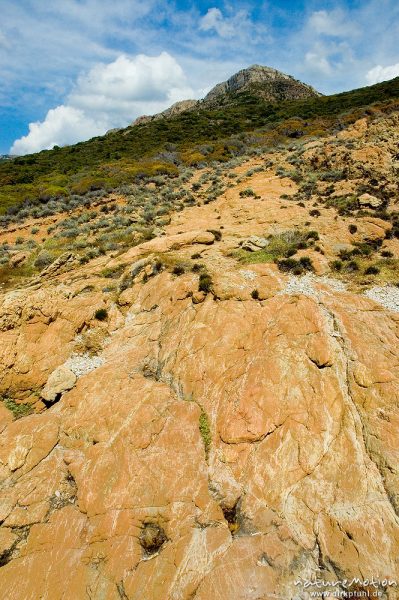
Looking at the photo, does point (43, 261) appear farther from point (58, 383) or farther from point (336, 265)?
point (336, 265)

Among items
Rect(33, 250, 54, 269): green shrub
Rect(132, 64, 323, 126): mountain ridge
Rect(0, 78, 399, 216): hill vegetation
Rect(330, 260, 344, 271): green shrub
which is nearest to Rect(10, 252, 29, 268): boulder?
Rect(33, 250, 54, 269): green shrub

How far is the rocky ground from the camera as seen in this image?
7.72 meters

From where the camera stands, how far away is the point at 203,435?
394 inches

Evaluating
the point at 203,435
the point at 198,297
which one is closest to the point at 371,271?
the point at 198,297

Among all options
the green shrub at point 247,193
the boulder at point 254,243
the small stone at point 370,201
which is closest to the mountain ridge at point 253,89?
the green shrub at point 247,193

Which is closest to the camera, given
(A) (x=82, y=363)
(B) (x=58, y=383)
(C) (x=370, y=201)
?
(B) (x=58, y=383)

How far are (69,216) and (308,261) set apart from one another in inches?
1057

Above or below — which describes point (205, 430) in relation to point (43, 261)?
below

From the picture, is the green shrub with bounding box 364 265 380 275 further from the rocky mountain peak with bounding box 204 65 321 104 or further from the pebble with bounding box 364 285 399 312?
the rocky mountain peak with bounding box 204 65 321 104

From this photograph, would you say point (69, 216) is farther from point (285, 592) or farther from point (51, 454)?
point (285, 592)

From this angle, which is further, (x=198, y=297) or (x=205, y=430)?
(x=198, y=297)

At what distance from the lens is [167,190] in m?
35.9

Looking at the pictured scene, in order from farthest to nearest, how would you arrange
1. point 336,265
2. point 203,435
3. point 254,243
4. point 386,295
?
point 254,243
point 336,265
point 386,295
point 203,435

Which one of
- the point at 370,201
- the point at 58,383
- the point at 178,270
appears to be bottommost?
the point at 58,383
